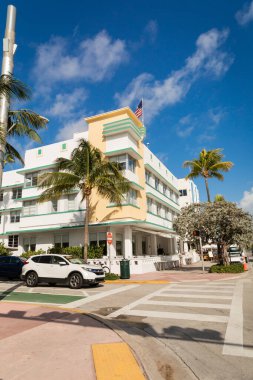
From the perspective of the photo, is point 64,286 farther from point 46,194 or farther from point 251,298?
point 251,298

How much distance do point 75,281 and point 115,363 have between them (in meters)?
10.4

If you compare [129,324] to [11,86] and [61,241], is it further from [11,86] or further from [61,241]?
[61,241]

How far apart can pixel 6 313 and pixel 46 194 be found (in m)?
14.1

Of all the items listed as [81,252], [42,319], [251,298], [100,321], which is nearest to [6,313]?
→ [42,319]

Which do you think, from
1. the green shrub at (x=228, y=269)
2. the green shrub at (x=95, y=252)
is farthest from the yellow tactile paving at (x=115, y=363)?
the green shrub at (x=95, y=252)

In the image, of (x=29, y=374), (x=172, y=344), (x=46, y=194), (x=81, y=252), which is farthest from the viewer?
(x=81, y=252)

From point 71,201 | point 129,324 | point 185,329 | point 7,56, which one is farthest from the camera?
point 71,201

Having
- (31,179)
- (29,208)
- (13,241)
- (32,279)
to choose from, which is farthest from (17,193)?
(32,279)

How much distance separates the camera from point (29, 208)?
31328 millimetres

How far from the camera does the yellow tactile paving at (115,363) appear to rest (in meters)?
4.16

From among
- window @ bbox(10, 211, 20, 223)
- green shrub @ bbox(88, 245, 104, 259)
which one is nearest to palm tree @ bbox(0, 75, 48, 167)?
green shrub @ bbox(88, 245, 104, 259)

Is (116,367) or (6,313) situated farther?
(6,313)

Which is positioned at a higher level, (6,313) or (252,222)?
(252,222)

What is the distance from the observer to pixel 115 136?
27.7m
